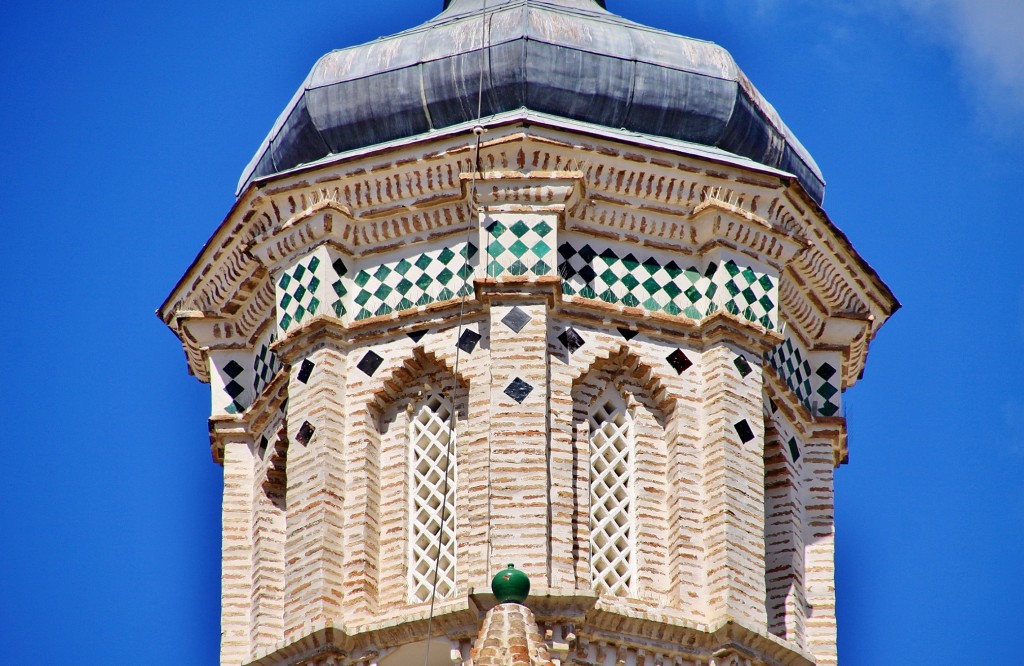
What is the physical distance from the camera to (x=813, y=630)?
96.9 feet

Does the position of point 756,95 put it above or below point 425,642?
above

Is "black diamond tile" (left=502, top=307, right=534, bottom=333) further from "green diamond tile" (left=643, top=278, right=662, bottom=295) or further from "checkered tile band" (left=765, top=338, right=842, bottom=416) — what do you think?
"checkered tile band" (left=765, top=338, right=842, bottom=416)

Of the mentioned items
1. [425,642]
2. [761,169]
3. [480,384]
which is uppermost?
[761,169]

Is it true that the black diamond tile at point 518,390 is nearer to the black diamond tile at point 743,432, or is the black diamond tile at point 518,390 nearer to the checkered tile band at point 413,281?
the checkered tile band at point 413,281

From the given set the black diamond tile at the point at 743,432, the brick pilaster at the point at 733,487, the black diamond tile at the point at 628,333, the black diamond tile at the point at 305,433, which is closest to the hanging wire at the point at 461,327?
the black diamond tile at the point at 305,433

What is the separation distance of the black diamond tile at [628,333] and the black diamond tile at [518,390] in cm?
105

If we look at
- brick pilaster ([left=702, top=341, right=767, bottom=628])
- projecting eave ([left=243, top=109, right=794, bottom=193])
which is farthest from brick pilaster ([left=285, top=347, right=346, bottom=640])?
brick pilaster ([left=702, top=341, right=767, bottom=628])

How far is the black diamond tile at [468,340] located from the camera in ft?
94.7

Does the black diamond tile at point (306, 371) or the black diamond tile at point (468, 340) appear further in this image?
the black diamond tile at point (306, 371)

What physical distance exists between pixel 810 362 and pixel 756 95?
2229 millimetres

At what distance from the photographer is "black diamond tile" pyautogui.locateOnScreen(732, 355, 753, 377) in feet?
95.4

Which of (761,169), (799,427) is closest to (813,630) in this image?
(799,427)

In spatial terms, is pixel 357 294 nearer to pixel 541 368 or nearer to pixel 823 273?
pixel 541 368

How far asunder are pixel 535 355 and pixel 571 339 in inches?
18.5
